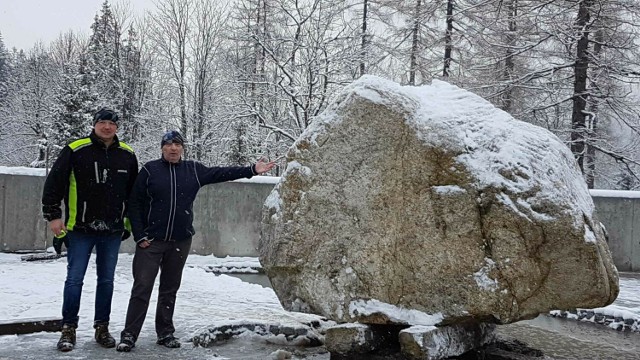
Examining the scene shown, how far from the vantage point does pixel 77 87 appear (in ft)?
90.1

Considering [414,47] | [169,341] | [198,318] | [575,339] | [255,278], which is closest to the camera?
[169,341]

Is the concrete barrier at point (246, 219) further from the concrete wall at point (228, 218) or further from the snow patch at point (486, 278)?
the snow patch at point (486, 278)

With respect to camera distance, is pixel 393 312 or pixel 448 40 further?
pixel 448 40

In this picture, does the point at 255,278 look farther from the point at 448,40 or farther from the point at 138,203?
the point at 448,40

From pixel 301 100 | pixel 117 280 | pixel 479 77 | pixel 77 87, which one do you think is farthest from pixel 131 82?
pixel 117 280

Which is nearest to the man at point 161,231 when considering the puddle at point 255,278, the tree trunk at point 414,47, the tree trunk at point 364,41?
the puddle at point 255,278

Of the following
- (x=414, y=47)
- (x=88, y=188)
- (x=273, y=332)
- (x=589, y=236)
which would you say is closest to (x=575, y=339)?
(x=589, y=236)

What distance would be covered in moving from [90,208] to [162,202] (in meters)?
0.54

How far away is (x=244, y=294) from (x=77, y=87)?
2242 cm

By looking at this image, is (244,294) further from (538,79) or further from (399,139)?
(538,79)

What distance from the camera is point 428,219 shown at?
15.8 feet

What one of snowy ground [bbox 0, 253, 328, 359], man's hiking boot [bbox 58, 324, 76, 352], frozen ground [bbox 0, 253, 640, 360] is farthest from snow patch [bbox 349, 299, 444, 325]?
man's hiking boot [bbox 58, 324, 76, 352]

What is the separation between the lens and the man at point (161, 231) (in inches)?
198

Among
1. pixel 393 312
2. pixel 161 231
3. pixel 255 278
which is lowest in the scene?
pixel 255 278
